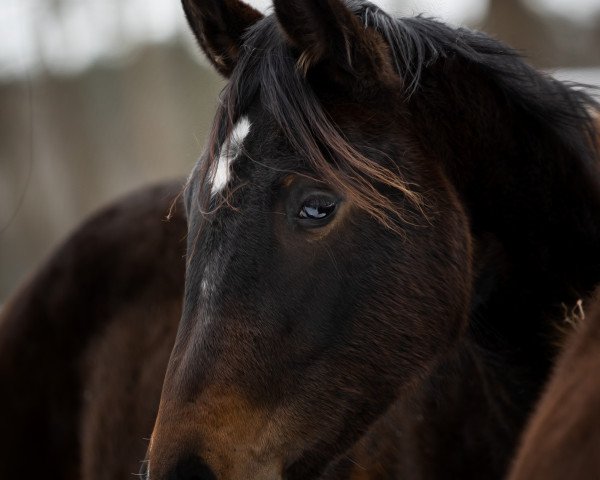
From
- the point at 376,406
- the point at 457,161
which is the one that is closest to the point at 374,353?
the point at 376,406

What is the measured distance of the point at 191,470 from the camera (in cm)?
187

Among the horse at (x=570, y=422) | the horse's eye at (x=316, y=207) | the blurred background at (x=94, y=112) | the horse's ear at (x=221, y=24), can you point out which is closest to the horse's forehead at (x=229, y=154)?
the horse's eye at (x=316, y=207)

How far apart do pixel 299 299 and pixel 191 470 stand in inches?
18.8

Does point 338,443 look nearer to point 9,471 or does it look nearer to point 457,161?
point 457,161

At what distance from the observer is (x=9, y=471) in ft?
11.6

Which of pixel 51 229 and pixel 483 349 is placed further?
pixel 51 229

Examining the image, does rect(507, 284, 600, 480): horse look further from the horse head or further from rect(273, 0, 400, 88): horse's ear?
rect(273, 0, 400, 88): horse's ear

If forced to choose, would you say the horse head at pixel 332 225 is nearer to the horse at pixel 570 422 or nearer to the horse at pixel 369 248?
the horse at pixel 369 248

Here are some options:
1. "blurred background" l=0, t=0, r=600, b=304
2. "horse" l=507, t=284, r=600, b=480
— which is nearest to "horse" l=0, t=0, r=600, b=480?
"horse" l=507, t=284, r=600, b=480

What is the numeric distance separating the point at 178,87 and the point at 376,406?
10915 millimetres

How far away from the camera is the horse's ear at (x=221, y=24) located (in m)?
2.34

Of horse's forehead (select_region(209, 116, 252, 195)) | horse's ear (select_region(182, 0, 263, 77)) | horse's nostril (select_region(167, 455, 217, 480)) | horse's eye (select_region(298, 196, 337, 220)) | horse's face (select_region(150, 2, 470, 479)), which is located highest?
horse's ear (select_region(182, 0, 263, 77))

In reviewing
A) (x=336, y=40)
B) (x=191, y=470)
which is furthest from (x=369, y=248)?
(x=191, y=470)

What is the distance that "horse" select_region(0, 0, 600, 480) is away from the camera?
2.00 metres
